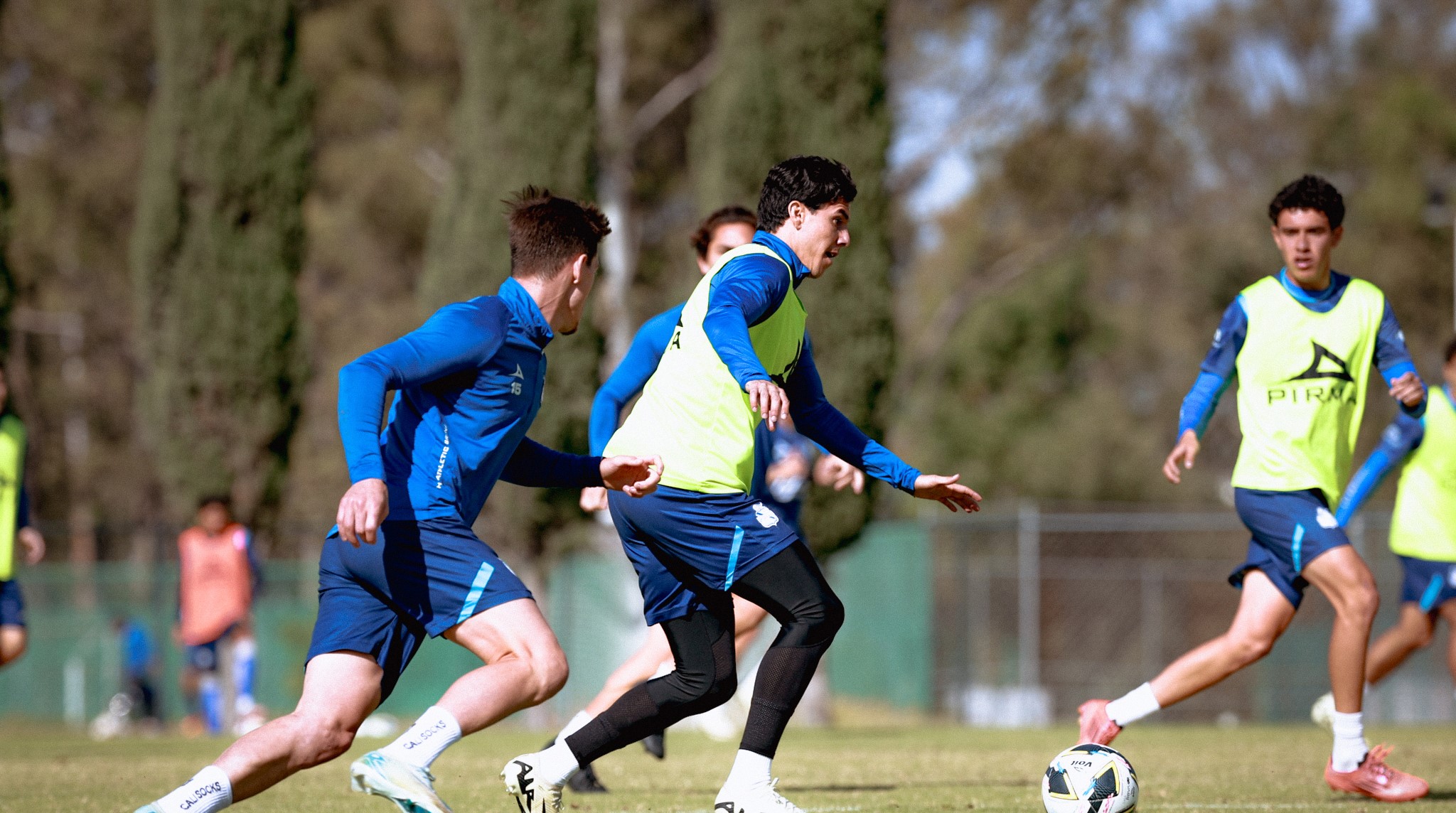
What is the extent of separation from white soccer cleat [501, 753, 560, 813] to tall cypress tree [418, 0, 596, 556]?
585 inches

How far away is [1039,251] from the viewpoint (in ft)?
93.0

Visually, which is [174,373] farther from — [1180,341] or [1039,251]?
[1180,341]

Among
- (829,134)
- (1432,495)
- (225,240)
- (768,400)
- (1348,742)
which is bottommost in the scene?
(1348,742)

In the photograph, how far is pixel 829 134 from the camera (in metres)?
19.6

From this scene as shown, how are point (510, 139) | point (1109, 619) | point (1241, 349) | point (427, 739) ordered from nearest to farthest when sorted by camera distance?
1. point (427, 739)
2. point (1241, 349)
3. point (510, 139)
4. point (1109, 619)

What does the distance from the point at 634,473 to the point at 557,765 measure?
0.93 m

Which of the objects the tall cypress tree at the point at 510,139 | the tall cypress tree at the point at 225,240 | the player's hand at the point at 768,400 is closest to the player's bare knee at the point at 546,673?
the player's hand at the point at 768,400

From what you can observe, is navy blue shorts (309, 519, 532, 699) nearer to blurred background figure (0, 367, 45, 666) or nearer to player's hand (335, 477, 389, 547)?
player's hand (335, 477, 389, 547)

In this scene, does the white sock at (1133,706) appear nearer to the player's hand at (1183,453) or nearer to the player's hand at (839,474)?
the player's hand at (1183,453)

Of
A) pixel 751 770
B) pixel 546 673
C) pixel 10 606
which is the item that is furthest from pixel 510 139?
pixel 546 673

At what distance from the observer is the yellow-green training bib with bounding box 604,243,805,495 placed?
16.4ft

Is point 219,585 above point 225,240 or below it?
below

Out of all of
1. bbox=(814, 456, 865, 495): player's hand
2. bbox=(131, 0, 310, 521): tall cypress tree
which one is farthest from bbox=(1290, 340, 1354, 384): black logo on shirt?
bbox=(131, 0, 310, 521): tall cypress tree

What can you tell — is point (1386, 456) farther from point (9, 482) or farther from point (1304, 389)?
point (9, 482)
